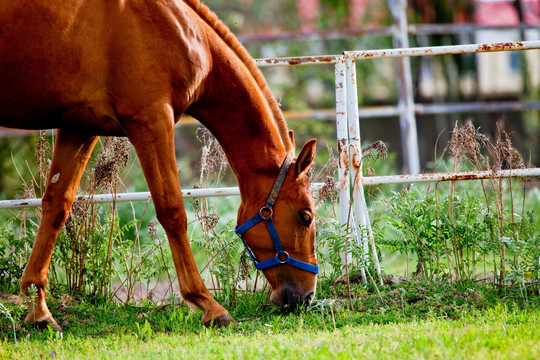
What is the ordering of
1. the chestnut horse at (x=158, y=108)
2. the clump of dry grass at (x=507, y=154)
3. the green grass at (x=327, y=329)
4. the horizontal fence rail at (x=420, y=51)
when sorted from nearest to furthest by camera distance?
1. the green grass at (x=327, y=329)
2. the chestnut horse at (x=158, y=108)
3. the clump of dry grass at (x=507, y=154)
4. the horizontal fence rail at (x=420, y=51)

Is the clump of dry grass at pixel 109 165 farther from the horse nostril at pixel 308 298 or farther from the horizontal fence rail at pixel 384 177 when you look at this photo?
the horse nostril at pixel 308 298

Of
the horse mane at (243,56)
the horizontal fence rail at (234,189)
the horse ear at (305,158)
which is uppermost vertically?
the horse mane at (243,56)

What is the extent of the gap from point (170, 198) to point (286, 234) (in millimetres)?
674

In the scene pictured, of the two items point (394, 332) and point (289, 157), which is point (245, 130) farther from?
point (394, 332)

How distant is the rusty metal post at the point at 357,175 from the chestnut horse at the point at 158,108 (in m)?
0.53

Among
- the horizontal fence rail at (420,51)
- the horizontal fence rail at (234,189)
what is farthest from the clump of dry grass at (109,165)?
the horizontal fence rail at (420,51)

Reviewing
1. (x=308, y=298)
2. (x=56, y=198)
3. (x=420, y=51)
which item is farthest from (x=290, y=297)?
(x=420, y=51)

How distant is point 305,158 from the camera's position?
3.61 m

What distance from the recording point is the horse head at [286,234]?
3.61 m

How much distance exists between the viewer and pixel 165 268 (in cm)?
407

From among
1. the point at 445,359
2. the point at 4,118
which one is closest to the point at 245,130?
the point at 4,118

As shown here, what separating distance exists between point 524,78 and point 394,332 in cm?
830

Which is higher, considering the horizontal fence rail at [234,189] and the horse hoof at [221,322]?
the horizontal fence rail at [234,189]

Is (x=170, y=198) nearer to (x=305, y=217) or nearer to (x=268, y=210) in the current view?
(x=268, y=210)
